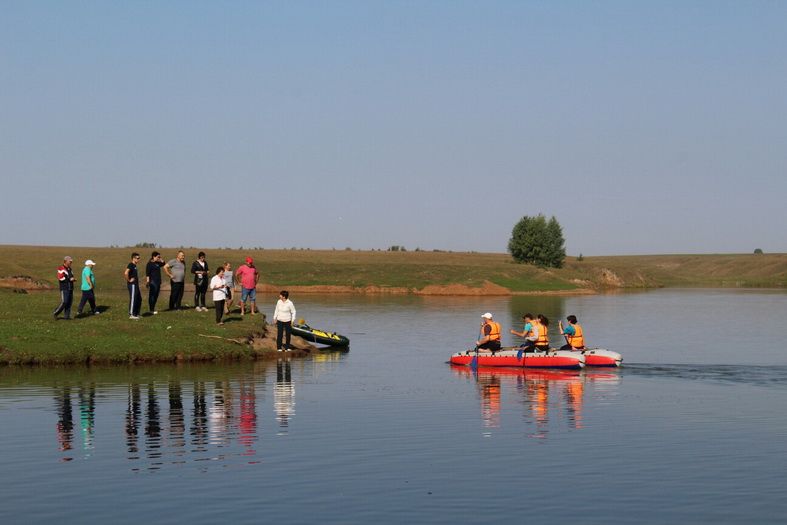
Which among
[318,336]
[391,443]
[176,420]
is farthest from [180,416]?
[318,336]

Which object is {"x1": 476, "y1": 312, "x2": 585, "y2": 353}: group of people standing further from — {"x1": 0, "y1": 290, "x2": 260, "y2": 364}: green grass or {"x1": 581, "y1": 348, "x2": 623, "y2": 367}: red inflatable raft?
{"x1": 0, "y1": 290, "x2": 260, "y2": 364}: green grass

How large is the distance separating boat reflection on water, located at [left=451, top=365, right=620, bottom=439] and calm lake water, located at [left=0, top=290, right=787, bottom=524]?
105 millimetres

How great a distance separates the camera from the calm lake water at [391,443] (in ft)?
56.2

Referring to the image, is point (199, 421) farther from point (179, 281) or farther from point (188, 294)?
point (188, 294)

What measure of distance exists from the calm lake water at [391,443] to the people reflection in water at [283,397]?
0.11 meters

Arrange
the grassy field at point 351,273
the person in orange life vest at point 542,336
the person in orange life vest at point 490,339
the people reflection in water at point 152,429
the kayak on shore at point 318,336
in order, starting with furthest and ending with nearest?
the grassy field at point 351,273
the kayak on shore at point 318,336
the person in orange life vest at point 490,339
the person in orange life vest at point 542,336
the people reflection in water at point 152,429

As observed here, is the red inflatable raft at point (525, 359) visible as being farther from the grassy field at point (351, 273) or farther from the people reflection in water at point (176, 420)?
the grassy field at point (351, 273)

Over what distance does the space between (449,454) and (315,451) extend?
275 cm

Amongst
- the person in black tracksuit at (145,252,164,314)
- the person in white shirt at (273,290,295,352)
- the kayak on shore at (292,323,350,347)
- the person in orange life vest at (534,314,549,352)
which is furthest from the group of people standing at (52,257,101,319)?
the person in orange life vest at (534,314,549,352)

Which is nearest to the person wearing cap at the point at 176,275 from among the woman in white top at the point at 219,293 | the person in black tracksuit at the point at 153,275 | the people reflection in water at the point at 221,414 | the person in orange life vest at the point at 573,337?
the person in black tracksuit at the point at 153,275

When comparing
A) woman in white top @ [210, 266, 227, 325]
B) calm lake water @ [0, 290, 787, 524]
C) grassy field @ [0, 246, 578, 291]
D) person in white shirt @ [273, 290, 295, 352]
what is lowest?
calm lake water @ [0, 290, 787, 524]

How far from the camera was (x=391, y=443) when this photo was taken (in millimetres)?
22781

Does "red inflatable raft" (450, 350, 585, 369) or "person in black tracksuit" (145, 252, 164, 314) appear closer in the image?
"red inflatable raft" (450, 350, 585, 369)

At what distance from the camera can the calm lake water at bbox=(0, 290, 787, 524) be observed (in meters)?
17.1
